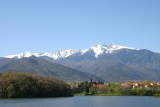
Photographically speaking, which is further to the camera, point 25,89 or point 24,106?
point 25,89

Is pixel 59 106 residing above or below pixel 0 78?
below

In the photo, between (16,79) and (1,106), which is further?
(16,79)

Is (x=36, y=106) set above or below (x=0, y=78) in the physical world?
below

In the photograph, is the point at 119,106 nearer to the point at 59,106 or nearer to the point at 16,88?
the point at 59,106

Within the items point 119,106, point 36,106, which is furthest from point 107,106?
point 36,106

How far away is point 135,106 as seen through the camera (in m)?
133

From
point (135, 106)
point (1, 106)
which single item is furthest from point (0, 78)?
point (135, 106)

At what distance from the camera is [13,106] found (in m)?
125

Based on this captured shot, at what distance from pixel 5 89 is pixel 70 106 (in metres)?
71.4

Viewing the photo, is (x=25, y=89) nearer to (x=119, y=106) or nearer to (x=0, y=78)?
(x=0, y=78)

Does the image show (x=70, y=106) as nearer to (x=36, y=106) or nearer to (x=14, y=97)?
(x=36, y=106)

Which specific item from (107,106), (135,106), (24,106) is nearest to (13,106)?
(24,106)

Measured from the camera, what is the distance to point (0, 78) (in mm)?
199250

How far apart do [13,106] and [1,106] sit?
153 inches
